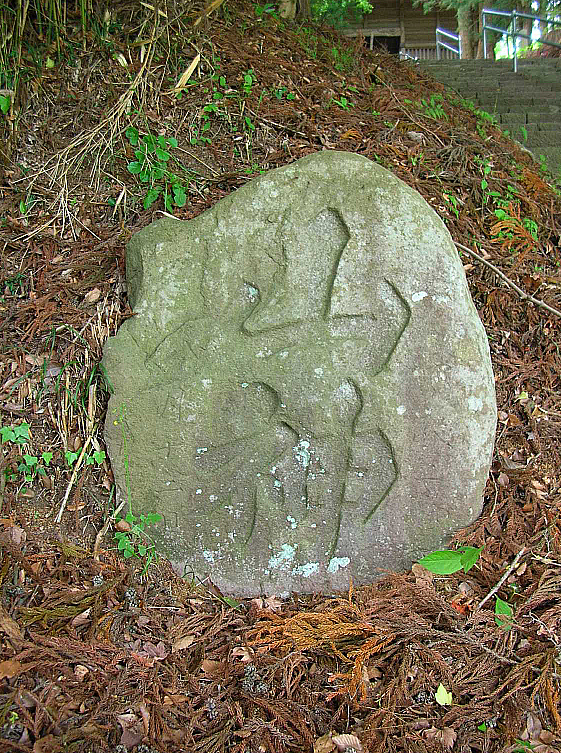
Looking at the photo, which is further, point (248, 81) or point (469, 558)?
point (248, 81)

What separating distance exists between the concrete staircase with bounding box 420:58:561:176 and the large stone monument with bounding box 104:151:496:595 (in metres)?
3.14

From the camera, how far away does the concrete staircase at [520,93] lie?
18.4 ft

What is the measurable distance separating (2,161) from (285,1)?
3065 mm

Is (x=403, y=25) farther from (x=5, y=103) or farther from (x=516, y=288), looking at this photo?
(x=5, y=103)

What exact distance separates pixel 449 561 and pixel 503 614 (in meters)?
0.40

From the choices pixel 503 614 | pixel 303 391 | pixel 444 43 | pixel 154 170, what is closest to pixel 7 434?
pixel 303 391

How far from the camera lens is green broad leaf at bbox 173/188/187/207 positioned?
121 inches

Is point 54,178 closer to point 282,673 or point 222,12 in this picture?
point 222,12

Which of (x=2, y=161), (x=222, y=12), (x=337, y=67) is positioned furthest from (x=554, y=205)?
(x=2, y=161)

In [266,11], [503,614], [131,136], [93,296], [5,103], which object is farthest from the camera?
[266,11]

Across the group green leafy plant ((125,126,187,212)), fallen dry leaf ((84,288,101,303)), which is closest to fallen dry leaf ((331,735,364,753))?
fallen dry leaf ((84,288,101,303))

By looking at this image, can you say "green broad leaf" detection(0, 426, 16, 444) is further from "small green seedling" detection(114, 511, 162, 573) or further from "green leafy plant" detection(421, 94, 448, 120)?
"green leafy plant" detection(421, 94, 448, 120)

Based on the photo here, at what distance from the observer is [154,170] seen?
3113 millimetres

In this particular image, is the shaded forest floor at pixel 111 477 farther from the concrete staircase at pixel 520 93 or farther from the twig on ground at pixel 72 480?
the concrete staircase at pixel 520 93
